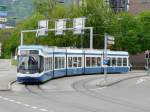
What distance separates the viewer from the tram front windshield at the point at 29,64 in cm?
4238

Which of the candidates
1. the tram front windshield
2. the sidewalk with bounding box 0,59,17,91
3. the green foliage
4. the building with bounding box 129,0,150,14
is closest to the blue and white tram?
the tram front windshield

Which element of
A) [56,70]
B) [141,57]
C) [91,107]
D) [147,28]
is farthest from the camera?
[141,57]

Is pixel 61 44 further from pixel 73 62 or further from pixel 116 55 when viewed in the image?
pixel 73 62

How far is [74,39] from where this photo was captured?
92.8 metres

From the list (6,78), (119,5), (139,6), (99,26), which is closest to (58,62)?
(6,78)

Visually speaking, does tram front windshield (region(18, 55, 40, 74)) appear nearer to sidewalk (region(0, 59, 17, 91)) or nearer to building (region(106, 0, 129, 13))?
sidewalk (region(0, 59, 17, 91))

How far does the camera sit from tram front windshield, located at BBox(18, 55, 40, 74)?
42375 mm

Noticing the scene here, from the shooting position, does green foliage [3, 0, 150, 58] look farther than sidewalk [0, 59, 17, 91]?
Yes

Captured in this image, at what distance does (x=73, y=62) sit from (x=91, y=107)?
32.9 meters

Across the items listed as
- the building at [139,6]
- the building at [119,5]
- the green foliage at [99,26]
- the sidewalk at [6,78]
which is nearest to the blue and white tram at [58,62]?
the sidewalk at [6,78]

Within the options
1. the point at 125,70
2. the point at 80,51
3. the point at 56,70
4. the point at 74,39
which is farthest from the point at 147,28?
the point at 56,70

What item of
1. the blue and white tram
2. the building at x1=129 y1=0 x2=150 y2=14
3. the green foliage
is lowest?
the blue and white tram

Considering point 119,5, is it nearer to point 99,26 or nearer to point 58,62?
point 99,26

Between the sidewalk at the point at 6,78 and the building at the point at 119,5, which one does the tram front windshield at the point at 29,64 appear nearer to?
the sidewalk at the point at 6,78
